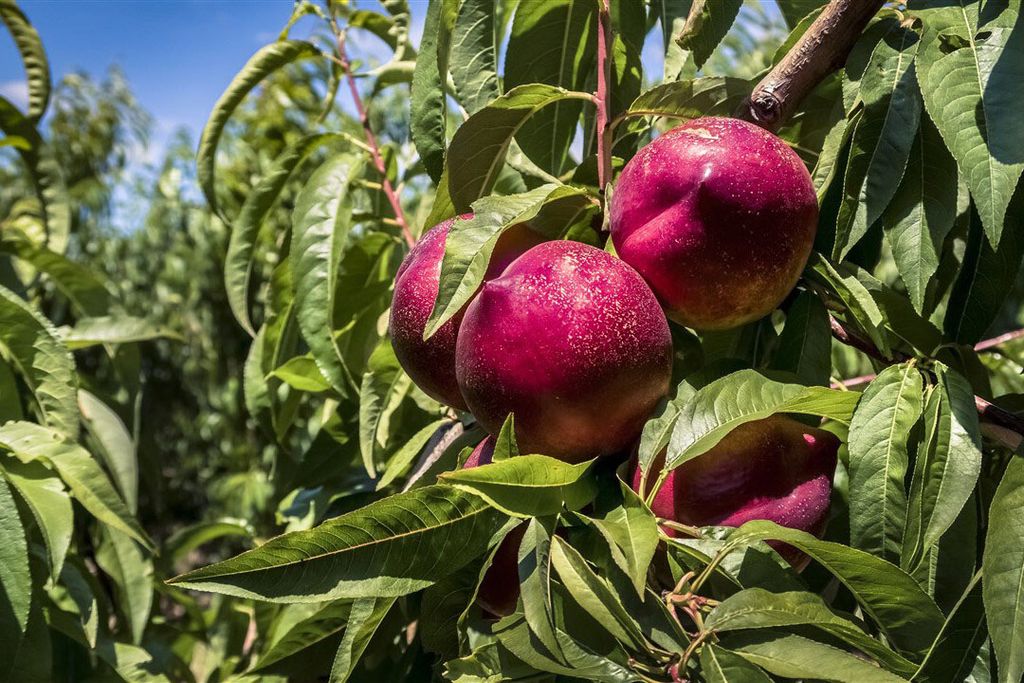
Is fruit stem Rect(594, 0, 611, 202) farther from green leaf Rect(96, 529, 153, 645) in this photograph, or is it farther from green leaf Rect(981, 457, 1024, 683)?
green leaf Rect(96, 529, 153, 645)

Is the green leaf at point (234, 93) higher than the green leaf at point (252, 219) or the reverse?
higher

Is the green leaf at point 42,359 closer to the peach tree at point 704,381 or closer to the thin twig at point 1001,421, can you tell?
the peach tree at point 704,381

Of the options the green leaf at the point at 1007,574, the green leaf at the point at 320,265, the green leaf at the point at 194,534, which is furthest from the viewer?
the green leaf at the point at 194,534

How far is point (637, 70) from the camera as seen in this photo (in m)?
0.88

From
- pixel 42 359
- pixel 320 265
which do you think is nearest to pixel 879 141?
pixel 320 265

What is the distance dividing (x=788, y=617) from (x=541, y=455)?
17cm

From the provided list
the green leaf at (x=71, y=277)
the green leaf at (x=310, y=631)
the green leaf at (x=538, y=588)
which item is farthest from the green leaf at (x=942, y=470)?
the green leaf at (x=71, y=277)

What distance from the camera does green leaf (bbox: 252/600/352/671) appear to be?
81 centimetres

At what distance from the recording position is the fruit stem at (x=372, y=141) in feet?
3.60

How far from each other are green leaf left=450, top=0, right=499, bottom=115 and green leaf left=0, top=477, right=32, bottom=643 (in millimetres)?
515

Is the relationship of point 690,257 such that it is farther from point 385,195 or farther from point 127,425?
point 127,425

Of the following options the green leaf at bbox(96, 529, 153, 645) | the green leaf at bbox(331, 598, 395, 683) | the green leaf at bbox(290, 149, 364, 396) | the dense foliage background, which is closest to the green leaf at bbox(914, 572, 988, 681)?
the dense foliage background

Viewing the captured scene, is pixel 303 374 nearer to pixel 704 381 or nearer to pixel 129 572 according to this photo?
pixel 129 572

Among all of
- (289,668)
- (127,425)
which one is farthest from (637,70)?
(127,425)
